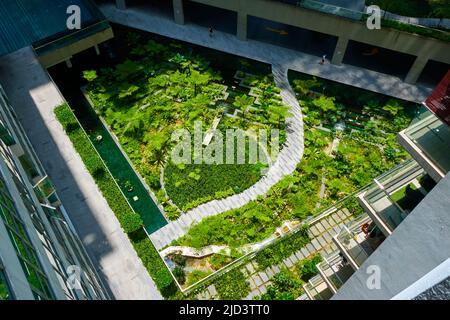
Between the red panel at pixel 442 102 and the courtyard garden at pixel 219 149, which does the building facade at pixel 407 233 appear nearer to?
the red panel at pixel 442 102

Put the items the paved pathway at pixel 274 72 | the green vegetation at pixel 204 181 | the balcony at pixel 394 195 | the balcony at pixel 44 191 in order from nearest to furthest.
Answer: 1. the balcony at pixel 394 195
2. the balcony at pixel 44 191
3. the paved pathway at pixel 274 72
4. the green vegetation at pixel 204 181

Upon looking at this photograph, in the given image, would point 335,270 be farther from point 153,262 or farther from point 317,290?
point 153,262

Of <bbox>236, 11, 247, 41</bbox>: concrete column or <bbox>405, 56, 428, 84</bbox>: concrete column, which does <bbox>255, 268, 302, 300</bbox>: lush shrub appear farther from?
<bbox>236, 11, 247, 41</bbox>: concrete column

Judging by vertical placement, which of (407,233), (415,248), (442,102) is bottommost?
(415,248)

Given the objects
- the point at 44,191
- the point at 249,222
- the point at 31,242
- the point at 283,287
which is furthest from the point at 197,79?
the point at 31,242

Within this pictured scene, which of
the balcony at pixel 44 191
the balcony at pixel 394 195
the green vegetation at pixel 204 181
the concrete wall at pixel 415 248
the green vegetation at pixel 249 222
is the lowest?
the green vegetation at pixel 249 222

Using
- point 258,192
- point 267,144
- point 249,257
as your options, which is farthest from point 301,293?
point 267,144

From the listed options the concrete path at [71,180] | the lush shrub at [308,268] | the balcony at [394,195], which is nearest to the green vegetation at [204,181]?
the concrete path at [71,180]
